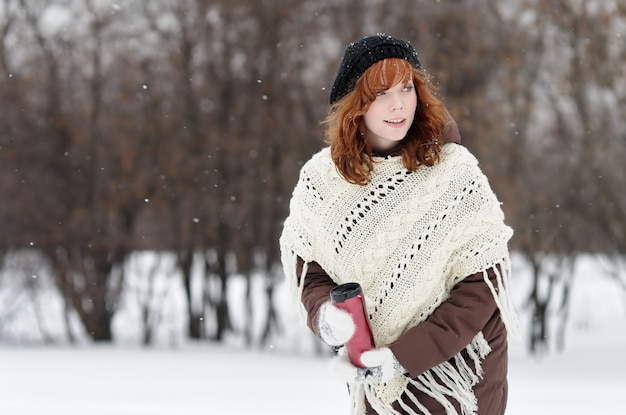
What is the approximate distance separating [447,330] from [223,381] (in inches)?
212

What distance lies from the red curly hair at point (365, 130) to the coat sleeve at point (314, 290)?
0.24m

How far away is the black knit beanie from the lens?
1.61 meters

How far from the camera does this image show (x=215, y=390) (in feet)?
20.2

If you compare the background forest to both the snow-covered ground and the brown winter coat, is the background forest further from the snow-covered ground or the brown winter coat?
the brown winter coat

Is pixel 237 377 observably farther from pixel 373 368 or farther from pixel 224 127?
pixel 373 368

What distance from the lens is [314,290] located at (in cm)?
171

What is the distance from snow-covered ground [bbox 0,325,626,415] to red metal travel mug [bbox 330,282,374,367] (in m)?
3.11

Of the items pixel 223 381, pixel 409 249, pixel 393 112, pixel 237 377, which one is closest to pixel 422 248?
pixel 409 249

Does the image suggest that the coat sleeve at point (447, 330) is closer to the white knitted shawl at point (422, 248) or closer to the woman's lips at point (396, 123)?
the white knitted shawl at point (422, 248)

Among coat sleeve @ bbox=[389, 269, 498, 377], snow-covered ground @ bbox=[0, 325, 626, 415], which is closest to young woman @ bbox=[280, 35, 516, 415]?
coat sleeve @ bbox=[389, 269, 498, 377]

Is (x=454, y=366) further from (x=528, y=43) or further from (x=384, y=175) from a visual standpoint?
(x=528, y=43)

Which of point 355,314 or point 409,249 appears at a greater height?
point 409,249

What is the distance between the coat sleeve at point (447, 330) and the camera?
1505mm

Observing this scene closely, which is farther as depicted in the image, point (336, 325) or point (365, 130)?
point (365, 130)
